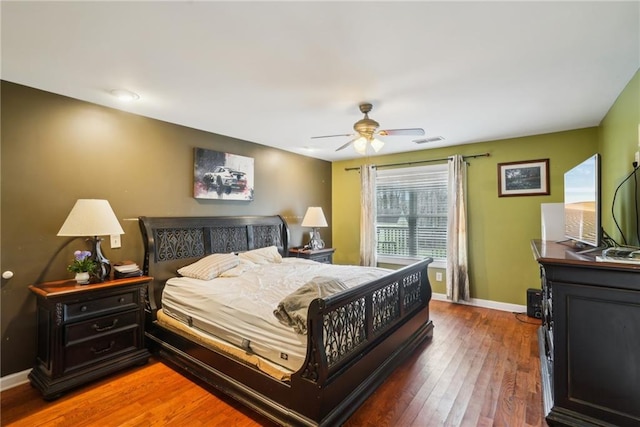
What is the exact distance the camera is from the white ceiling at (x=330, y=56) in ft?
5.12

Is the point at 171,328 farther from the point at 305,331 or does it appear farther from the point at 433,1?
the point at 433,1

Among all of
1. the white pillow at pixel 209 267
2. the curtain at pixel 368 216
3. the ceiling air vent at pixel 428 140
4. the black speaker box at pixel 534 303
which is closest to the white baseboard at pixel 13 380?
the white pillow at pixel 209 267

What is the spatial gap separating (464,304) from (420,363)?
2078mm

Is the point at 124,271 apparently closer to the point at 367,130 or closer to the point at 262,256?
the point at 262,256

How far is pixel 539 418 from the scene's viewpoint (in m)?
1.94

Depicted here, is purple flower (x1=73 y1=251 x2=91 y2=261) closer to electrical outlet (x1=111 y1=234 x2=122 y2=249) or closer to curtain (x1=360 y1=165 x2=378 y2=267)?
electrical outlet (x1=111 y1=234 x2=122 y2=249)

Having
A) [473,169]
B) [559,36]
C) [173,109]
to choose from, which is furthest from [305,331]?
[473,169]

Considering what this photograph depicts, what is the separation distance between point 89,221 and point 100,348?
3.46ft

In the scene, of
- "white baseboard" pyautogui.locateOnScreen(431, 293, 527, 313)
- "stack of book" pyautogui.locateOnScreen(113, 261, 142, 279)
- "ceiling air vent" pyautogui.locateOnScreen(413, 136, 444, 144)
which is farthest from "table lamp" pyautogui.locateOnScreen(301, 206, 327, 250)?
"stack of book" pyautogui.locateOnScreen(113, 261, 142, 279)

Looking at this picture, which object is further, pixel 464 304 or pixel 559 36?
pixel 464 304

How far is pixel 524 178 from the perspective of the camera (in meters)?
3.99

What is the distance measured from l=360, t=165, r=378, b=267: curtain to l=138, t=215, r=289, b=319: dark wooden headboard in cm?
166

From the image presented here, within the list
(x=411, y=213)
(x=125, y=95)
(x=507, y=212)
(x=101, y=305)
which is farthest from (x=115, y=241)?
(x=507, y=212)

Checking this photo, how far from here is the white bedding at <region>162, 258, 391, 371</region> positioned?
194 centimetres
